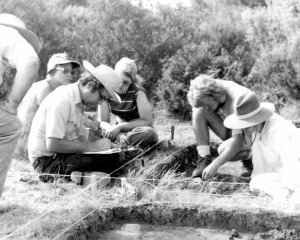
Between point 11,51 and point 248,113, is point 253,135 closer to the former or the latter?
point 248,113

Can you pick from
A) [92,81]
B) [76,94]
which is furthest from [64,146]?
[92,81]

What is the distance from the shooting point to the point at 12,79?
3320 millimetres

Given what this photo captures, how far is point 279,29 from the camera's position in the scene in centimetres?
934

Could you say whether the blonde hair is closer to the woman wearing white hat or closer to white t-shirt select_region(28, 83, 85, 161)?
the woman wearing white hat

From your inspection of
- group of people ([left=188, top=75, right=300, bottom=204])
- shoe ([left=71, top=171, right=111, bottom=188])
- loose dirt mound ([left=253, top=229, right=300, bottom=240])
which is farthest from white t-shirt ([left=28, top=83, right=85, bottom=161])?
loose dirt mound ([left=253, top=229, right=300, bottom=240])

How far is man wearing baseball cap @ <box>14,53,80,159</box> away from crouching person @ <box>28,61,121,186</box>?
0.76 meters

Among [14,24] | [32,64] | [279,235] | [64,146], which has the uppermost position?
[14,24]

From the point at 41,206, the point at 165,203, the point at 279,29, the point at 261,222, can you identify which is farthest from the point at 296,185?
the point at 279,29

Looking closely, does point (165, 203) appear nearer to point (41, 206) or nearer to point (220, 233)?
point (220, 233)

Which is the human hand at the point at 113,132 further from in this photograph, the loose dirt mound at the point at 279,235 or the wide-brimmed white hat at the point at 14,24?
the loose dirt mound at the point at 279,235

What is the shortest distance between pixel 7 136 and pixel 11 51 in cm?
58

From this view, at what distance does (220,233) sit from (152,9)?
772 cm

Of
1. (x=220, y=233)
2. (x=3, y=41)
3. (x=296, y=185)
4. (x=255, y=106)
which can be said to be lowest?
(x=220, y=233)

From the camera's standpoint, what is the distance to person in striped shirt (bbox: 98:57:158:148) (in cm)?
525
